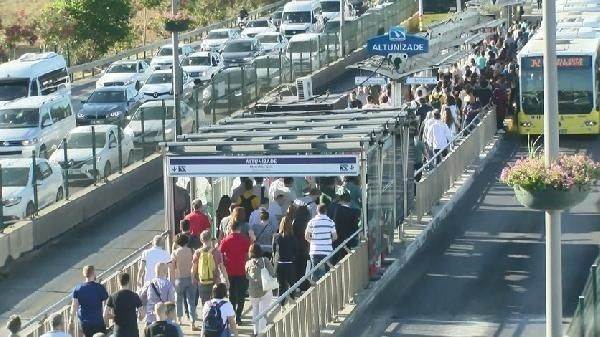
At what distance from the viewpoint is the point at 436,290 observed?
24.0m

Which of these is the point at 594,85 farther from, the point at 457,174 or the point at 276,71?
the point at 276,71

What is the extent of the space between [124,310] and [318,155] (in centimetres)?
523

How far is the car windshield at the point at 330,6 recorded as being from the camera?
2790 inches

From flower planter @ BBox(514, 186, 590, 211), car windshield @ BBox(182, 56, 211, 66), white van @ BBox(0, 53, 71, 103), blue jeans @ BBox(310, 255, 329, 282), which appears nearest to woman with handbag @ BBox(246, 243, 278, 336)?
blue jeans @ BBox(310, 255, 329, 282)

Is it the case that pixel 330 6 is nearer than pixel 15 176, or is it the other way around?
pixel 15 176

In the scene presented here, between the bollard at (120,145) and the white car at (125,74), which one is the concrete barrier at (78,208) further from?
the white car at (125,74)

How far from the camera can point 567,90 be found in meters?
38.8

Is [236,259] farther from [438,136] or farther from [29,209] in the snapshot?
[438,136]

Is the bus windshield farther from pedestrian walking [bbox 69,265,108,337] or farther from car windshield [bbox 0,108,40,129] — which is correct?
pedestrian walking [bbox 69,265,108,337]

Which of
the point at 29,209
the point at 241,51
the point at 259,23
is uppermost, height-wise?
the point at 259,23

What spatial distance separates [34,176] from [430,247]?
26.1ft

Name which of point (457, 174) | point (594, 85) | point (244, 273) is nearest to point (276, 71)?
point (594, 85)

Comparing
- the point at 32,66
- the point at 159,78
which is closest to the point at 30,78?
the point at 32,66

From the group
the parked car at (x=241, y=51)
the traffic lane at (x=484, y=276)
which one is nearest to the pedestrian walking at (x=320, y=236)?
the traffic lane at (x=484, y=276)
